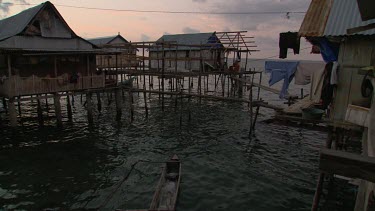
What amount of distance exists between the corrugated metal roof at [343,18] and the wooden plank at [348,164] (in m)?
7.07

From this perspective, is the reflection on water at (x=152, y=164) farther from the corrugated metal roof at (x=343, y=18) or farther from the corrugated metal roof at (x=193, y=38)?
the corrugated metal roof at (x=193, y=38)

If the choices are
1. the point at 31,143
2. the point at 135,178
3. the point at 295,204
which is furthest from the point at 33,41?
the point at 295,204

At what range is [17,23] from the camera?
20.6m

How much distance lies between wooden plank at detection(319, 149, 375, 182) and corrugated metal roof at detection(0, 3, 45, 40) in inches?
812

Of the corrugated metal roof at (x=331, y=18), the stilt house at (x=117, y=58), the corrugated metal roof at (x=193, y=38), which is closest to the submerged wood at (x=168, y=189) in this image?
the corrugated metal roof at (x=331, y=18)

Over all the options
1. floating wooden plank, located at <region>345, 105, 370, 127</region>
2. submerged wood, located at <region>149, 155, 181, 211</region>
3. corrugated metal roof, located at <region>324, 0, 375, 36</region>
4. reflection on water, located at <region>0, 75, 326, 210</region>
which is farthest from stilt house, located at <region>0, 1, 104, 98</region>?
floating wooden plank, located at <region>345, 105, 370, 127</region>

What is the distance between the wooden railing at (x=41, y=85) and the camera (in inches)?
650

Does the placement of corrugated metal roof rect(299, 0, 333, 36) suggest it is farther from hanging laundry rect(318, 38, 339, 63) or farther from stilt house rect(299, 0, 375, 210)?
hanging laundry rect(318, 38, 339, 63)

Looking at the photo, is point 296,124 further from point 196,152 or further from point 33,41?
point 33,41

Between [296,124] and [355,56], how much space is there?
427 cm

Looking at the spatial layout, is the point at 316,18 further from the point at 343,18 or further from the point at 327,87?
the point at 327,87

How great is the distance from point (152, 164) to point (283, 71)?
1314 cm

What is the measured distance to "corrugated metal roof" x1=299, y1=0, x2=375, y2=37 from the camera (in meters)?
9.42

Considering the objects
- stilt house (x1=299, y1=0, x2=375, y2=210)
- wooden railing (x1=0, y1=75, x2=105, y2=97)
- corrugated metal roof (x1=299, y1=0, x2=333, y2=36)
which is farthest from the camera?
wooden railing (x1=0, y1=75, x2=105, y2=97)
